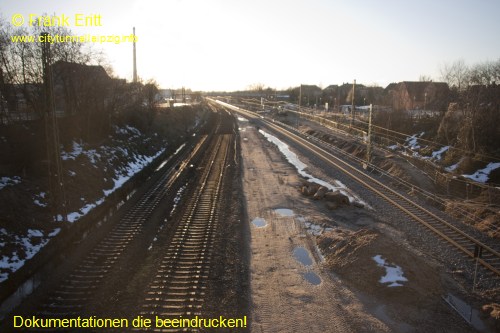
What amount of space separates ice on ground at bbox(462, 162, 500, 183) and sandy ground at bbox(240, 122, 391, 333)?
505 inches

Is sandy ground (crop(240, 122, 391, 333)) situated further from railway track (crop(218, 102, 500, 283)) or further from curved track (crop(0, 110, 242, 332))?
railway track (crop(218, 102, 500, 283))

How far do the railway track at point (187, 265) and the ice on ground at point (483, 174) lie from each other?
55.4 feet

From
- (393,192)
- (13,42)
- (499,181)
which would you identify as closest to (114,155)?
(13,42)

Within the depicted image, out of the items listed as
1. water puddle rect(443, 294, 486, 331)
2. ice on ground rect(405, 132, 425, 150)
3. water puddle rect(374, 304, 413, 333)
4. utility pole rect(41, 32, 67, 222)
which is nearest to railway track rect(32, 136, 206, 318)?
utility pole rect(41, 32, 67, 222)

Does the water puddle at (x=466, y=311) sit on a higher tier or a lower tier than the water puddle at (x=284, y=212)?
lower

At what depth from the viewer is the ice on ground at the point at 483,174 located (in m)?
23.1

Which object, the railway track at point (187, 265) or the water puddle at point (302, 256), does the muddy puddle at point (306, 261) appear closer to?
the water puddle at point (302, 256)

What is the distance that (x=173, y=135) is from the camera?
42.1 metres

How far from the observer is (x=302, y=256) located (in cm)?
1196

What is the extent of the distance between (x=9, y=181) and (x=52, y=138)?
104 inches

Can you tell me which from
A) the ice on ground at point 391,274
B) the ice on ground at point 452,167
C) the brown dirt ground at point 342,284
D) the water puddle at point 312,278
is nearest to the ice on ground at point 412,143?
the ice on ground at point 452,167

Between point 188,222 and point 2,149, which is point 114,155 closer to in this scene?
point 2,149

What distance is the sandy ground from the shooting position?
8405 mm

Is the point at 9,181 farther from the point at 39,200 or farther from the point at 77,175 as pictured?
the point at 77,175
